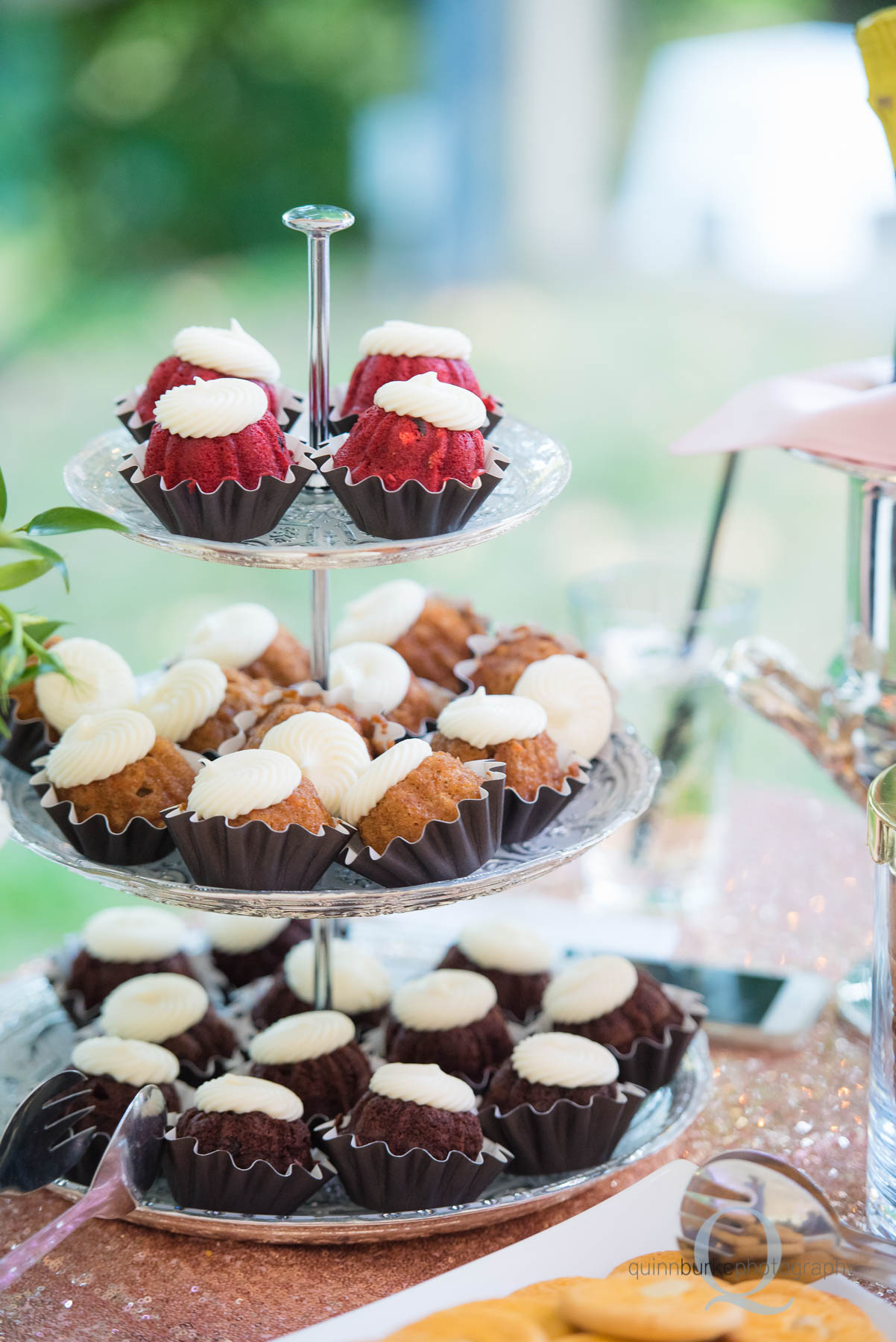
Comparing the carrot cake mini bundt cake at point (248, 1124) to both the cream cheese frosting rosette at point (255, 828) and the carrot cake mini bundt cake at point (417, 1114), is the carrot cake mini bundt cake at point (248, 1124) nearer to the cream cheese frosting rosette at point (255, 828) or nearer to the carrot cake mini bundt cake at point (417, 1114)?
the carrot cake mini bundt cake at point (417, 1114)

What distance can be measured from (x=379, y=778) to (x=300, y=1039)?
0.22 meters

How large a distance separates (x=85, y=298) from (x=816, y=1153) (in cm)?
470

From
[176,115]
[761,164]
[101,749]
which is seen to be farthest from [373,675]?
[176,115]

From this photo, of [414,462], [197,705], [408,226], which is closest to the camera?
[414,462]

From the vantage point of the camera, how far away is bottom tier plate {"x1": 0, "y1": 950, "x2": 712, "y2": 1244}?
1.02 meters

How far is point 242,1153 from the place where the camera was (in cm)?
102

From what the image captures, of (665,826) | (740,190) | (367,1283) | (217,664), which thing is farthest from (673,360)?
(367,1283)

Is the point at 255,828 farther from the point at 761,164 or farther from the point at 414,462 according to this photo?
the point at 761,164

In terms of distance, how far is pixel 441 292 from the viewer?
5648mm

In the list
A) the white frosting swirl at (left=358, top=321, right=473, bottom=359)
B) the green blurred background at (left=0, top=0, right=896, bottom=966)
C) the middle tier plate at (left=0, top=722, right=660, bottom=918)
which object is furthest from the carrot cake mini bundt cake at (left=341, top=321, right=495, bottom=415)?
the green blurred background at (left=0, top=0, right=896, bottom=966)

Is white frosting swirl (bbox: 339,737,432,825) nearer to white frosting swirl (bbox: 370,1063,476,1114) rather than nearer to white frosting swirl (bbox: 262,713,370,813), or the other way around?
white frosting swirl (bbox: 262,713,370,813)

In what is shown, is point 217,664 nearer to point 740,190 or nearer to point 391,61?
point 740,190

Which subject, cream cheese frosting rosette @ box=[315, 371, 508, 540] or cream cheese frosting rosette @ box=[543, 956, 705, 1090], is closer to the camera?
cream cheese frosting rosette @ box=[315, 371, 508, 540]

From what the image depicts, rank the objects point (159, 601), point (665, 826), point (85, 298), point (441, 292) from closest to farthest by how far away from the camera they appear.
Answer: point (665, 826)
point (159, 601)
point (85, 298)
point (441, 292)
